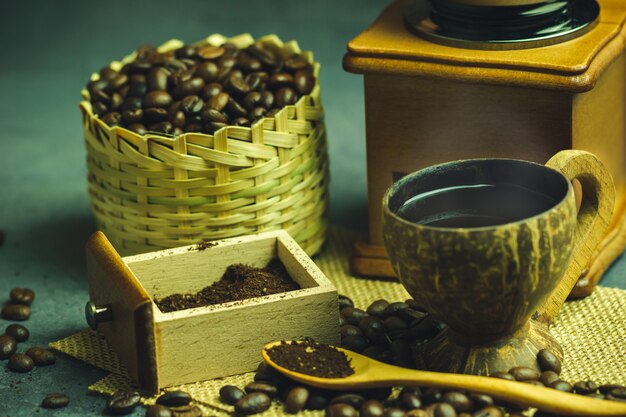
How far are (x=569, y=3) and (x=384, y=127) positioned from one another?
18.9 inches

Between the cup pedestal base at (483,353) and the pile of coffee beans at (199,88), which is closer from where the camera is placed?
the cup pedestal base at (483,353)

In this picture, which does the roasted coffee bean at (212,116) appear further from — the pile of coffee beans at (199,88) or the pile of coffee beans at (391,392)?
the pile of coffee beans at (391,392)

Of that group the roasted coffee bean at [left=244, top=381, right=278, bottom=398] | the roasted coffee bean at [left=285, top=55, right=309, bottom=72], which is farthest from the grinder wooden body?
the roasted coffee bean at [left=285, top=55, right=309, bottom=72]

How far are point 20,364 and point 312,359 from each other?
596 millimetres

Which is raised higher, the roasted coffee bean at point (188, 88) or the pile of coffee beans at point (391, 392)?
the roasted coffee bean at point (188, 88)

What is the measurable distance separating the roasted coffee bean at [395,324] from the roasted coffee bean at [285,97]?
573 mm

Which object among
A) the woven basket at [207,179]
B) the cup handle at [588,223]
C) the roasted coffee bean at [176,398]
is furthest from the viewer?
the woven basket at [207,179]

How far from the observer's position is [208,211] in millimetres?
2311

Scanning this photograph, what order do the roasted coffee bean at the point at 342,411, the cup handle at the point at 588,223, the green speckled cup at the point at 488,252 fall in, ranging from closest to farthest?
the green speckled cup at the point at 488,252
the roasted coffee bean at the point at 342,411
the cup handle at the point at 588,223

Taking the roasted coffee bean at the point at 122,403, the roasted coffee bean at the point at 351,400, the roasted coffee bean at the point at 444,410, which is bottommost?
the roasted coffee bean at the point at 122,403

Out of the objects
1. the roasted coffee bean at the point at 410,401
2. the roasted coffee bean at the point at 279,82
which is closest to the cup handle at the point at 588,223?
the roasted coffee bean at the point at 410,401

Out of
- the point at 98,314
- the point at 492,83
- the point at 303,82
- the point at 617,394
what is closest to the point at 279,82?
the point at 303,82

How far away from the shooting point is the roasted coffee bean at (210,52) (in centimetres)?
254

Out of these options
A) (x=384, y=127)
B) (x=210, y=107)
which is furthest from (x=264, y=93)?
(x=384, y=127)
